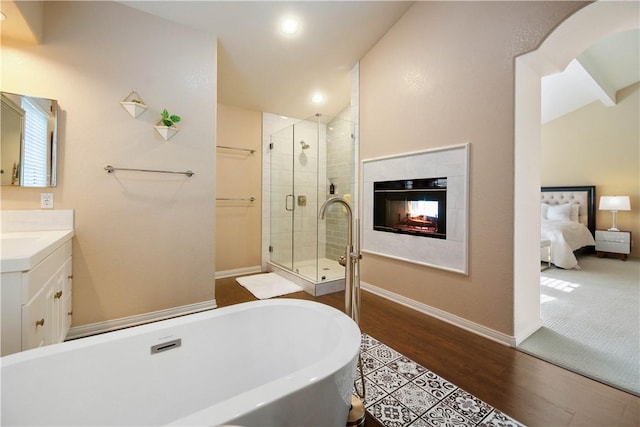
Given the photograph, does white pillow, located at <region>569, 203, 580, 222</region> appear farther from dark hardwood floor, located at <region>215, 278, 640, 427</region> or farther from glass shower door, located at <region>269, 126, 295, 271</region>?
glass shower door, located at <region>269, 126, 295, 271</region>

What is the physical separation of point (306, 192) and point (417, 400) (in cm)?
304

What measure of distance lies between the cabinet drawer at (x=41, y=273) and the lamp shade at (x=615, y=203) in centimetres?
754

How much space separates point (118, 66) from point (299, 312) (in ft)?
8.23

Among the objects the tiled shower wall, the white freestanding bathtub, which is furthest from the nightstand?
the white freestanding bathtub

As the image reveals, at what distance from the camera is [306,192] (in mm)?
4109

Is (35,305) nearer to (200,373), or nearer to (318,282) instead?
(200,373)

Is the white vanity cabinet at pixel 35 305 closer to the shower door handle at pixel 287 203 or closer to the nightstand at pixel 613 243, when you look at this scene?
the shower door handle at pixel 287 203

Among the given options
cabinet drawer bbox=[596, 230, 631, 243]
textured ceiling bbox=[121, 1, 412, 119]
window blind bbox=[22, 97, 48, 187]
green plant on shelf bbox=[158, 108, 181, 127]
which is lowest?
cabinet drawer bbox=[596, 230, 631, 243]

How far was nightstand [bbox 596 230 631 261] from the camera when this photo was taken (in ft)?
15.9

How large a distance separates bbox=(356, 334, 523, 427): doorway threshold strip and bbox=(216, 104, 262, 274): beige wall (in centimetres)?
271

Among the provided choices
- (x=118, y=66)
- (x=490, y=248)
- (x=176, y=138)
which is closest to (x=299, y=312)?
(x=490, y=248)

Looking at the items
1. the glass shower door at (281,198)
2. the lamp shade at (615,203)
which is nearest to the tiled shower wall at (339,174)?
the glass shower door at (281,198)

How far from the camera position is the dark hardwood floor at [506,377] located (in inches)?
54.5

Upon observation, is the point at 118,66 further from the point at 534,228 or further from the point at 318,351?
the point at 534,228
